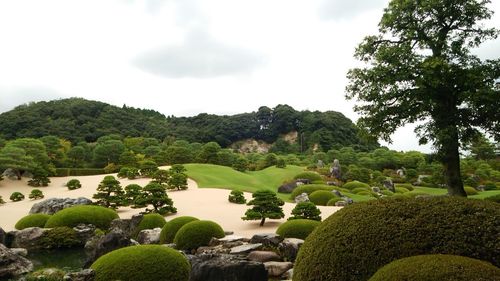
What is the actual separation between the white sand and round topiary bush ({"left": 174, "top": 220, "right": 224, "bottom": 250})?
2694 mm

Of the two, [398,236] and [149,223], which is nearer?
[398,236]

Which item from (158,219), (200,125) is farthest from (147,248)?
(200,125)

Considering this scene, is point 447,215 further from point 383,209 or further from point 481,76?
point 481,76

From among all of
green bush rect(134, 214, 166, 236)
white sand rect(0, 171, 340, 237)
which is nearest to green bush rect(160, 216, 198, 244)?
green bush rect(134, 214, 166, 236)

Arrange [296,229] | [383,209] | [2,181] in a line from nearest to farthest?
[383,209] < [296,229] < [2,181]

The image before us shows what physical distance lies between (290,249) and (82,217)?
37.9ft

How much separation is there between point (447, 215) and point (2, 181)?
135 feet

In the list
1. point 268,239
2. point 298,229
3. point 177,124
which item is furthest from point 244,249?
point 177,124

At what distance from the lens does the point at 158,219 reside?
17844mm

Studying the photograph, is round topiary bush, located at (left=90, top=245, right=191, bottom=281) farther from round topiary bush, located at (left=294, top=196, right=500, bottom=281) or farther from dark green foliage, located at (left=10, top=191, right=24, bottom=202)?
dark green foliage, located at (left=10, top=191, right=24, bottom=202)

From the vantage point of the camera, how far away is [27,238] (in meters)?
16.4

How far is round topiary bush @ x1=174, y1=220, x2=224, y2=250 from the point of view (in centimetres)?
1365

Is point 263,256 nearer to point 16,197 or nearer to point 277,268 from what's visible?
point 277,268

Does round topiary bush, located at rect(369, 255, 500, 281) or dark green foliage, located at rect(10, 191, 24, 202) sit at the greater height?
round topiary bush, located at rect(369, 255, 500, 281)
